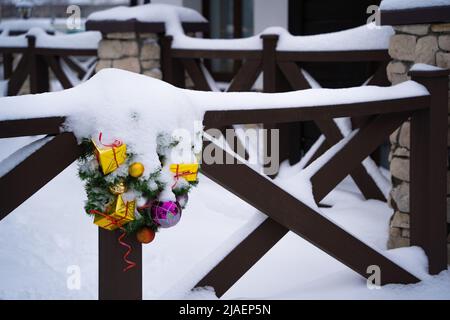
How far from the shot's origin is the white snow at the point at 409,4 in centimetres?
382

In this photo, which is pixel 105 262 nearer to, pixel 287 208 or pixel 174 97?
pixel 174 97

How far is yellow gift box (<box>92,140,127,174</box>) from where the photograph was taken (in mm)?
2465

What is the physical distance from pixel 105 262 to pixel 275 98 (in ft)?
3.45

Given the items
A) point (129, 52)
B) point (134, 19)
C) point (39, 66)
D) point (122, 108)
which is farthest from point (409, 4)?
point (39, 66)

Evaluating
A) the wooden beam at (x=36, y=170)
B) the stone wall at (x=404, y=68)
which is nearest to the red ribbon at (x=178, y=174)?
the wooden beam at (x=36, y=170)

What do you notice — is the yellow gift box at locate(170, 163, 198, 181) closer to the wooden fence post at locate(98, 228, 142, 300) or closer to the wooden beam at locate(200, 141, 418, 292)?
Answer: the wooden beam at locate(200, 141, 418, 292)

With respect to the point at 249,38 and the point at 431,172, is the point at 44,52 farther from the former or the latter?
the point at 431,172

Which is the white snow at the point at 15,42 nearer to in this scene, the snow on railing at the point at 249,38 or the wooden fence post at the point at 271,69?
the snow on railing at the point at 249,38

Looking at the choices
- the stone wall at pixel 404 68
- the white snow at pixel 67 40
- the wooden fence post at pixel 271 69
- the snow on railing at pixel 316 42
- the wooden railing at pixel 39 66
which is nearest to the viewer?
the stone wall at pixel 404 68

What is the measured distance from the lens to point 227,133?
7207mm

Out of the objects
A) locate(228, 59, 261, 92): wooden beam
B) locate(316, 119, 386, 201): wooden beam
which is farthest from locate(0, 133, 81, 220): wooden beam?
locate(228, 59, 261, 92): wooden beam

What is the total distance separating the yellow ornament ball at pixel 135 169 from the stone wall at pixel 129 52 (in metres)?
4.34

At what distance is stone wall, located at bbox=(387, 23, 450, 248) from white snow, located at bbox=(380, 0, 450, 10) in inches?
5.3
